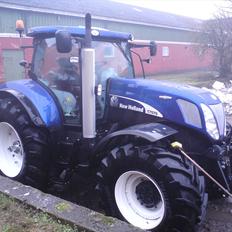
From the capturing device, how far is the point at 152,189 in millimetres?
4164

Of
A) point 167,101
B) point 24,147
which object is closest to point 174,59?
point 24,147

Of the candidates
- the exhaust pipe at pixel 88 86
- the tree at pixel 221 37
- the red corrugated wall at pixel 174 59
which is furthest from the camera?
the red corrugated wall at pixel 174 59

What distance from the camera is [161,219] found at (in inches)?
157

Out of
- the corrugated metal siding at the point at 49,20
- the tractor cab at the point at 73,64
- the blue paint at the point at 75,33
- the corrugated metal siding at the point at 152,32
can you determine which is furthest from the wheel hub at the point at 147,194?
the corrugated metal siding at the point at 152,32

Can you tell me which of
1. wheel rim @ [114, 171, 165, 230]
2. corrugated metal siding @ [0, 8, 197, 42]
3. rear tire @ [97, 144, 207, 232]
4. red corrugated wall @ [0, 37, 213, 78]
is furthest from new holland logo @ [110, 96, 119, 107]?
red corrugated wall @ [0, 37, 213, 78]

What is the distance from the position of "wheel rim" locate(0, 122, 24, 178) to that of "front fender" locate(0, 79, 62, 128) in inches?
17.3

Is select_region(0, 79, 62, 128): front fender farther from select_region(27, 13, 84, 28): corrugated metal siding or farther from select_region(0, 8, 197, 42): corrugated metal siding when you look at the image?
select_region(27, 13, 84, 28): corrugated metal siding

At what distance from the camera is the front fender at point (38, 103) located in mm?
5035

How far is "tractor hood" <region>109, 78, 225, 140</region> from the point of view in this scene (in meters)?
4.42

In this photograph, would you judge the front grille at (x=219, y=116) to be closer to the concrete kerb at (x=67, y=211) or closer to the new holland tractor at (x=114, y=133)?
the new holland tractor at (x=114, y=133)

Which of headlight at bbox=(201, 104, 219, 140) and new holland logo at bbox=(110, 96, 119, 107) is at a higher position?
new holland logo at bbox=(110, 96, 119, 107)

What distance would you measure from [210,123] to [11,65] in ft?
47.8

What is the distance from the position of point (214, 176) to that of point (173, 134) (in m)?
0.62

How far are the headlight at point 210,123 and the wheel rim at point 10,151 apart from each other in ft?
7.92
